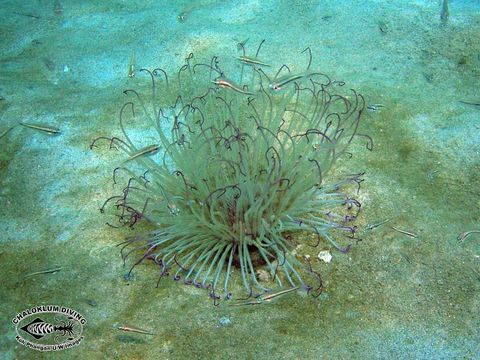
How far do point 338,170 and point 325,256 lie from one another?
95cm

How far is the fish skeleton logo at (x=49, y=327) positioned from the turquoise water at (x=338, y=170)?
5 centimetres

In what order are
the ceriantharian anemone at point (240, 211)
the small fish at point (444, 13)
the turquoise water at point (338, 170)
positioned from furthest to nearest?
the small fish at point (444, 13)
the ceriantharian anemone at point (240, 211)
the turquoise water at point (338, 170)

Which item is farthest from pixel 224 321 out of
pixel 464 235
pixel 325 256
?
pixel 464 235

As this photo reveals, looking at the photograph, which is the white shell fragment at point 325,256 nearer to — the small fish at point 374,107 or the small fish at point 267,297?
the small fish at point 267,297

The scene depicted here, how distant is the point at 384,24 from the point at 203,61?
2.46 metres

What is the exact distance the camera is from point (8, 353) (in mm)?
2641

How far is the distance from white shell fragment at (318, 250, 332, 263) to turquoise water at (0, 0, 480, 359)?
0.04 m

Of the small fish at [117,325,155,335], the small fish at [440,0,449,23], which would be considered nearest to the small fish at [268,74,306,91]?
the small fish at [117,325,155,335]

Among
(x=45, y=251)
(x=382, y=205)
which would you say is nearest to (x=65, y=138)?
(x=45, y=251)

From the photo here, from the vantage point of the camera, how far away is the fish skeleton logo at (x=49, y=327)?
8.72 feet

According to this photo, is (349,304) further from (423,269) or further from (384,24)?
(384,24)

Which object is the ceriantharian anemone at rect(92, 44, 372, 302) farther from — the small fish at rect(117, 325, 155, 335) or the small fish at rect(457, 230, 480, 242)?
the small fish at rect(457, 230, 480, 242)

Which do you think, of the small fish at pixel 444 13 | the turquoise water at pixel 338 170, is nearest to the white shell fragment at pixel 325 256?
the turquoise water at pixel 338 170

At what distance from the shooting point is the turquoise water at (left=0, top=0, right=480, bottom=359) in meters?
2.64
